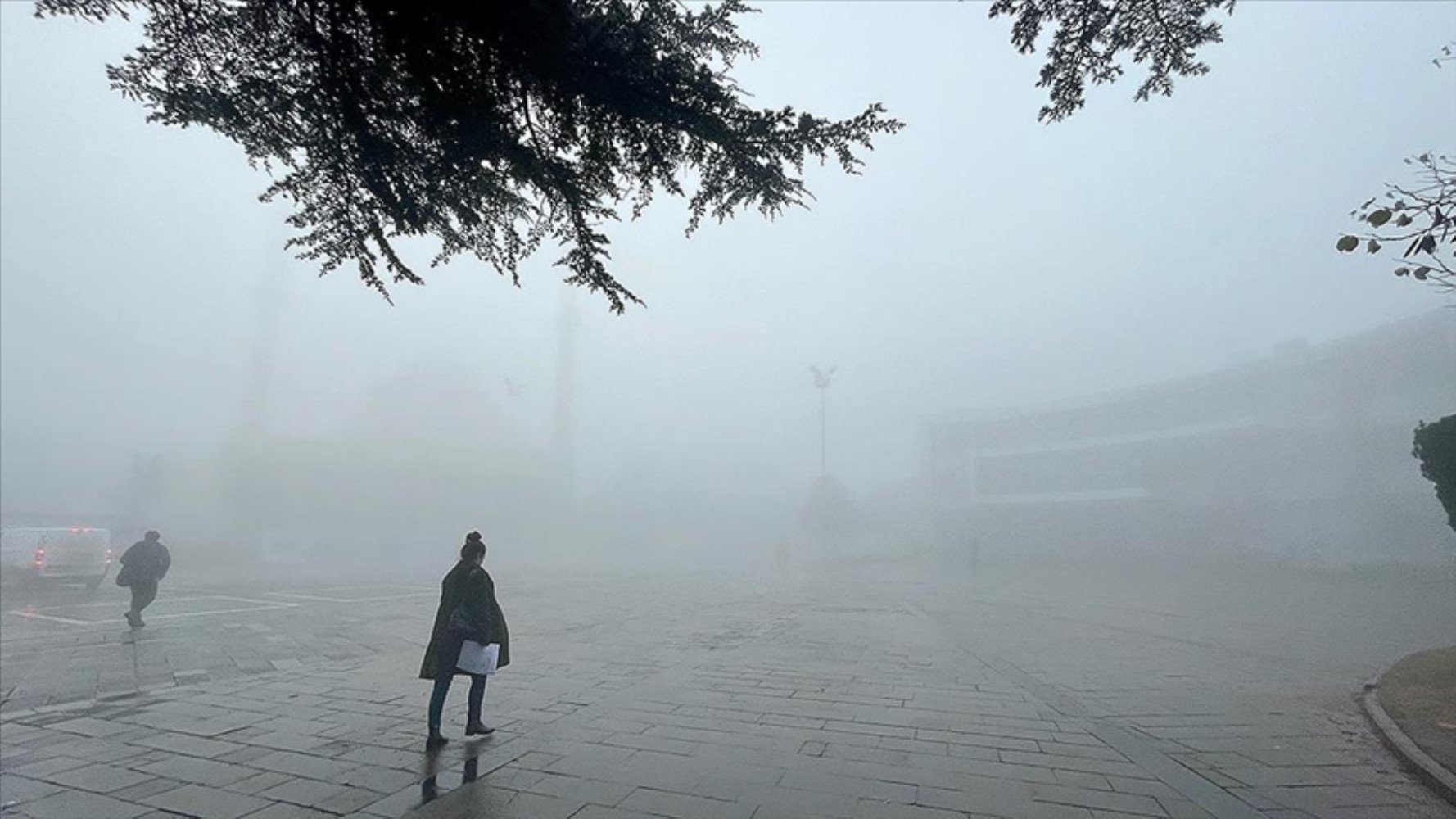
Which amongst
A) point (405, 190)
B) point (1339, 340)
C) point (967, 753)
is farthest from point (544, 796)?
point (1339, 340)

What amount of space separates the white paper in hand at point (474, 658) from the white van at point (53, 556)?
17.4m

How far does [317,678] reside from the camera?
7.60 metres

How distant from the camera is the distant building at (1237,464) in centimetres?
2198

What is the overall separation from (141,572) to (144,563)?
0.49 feet

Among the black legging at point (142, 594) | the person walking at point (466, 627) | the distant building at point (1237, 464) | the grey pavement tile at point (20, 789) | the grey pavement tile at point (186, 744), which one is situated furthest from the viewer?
the distant building at point (1237, 464)

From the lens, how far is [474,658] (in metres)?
5.44

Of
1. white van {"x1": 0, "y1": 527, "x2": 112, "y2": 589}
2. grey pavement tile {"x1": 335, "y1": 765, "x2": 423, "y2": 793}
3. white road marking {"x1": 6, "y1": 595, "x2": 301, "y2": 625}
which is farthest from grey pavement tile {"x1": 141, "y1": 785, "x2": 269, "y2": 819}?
white van {"x1": 0, "y1": 527, "x2": 112, "y2": 589}

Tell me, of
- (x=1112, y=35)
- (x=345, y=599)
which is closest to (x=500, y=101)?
(x=1112, y=35)

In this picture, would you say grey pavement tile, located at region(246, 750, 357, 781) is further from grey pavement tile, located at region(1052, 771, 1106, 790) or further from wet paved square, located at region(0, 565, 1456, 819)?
grey pavement tile, located at region(1052, 771, 1106, 790)

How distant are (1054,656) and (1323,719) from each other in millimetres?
3618

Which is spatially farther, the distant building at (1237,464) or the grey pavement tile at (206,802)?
the distant building at (1237,464)

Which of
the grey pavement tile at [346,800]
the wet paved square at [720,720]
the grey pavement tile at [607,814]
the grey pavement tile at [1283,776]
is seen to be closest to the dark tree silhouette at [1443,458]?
the wet paved square at [720,720]

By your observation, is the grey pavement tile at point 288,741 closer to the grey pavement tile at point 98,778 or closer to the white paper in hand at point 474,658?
the grey pavement tile at point 98,778

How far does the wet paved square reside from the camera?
165 inches
